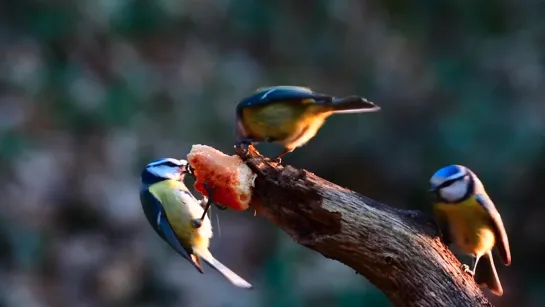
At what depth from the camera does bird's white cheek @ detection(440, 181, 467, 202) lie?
1.33 meters

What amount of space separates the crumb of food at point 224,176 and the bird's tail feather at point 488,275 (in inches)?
15.7

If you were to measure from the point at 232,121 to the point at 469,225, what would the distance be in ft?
6.39

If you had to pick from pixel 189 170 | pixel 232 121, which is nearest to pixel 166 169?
pixel 189 170

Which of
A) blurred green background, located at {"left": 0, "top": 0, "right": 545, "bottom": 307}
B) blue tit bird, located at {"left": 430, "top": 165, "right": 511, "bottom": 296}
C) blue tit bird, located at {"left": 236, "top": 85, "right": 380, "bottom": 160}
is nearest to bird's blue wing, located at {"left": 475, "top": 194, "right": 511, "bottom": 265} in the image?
blue tit bird, located at {"left": 430, "top": 165, "right": 511, "bottom": 296}

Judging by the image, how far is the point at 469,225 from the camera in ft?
4.34

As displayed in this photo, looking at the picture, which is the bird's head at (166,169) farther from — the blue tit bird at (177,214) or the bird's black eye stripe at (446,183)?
the bird's black eye stripe at (446,183)

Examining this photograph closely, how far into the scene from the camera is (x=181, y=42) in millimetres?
3971

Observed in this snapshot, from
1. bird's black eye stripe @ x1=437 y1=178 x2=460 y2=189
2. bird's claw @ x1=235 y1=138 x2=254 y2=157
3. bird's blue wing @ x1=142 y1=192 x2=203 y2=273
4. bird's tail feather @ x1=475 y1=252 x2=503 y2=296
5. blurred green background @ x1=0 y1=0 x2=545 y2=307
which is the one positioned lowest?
blurred green background @ x1=0 y1=0 x2=545 y2=307

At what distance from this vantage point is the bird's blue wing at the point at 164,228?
4.65 feet

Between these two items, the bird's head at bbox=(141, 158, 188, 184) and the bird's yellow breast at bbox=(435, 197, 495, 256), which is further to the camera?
the bird's head at bbox=(141, 158, 188, 184)

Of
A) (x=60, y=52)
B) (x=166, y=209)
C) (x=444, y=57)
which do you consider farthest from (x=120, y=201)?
(x=166, y=209)

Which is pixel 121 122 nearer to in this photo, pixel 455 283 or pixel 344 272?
pixel 344 272

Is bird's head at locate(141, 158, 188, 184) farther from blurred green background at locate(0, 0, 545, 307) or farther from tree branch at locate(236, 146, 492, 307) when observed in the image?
blurred green background at locate(0, 0, 545, 307)

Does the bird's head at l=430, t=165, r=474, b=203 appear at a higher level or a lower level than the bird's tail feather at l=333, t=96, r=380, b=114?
lower
